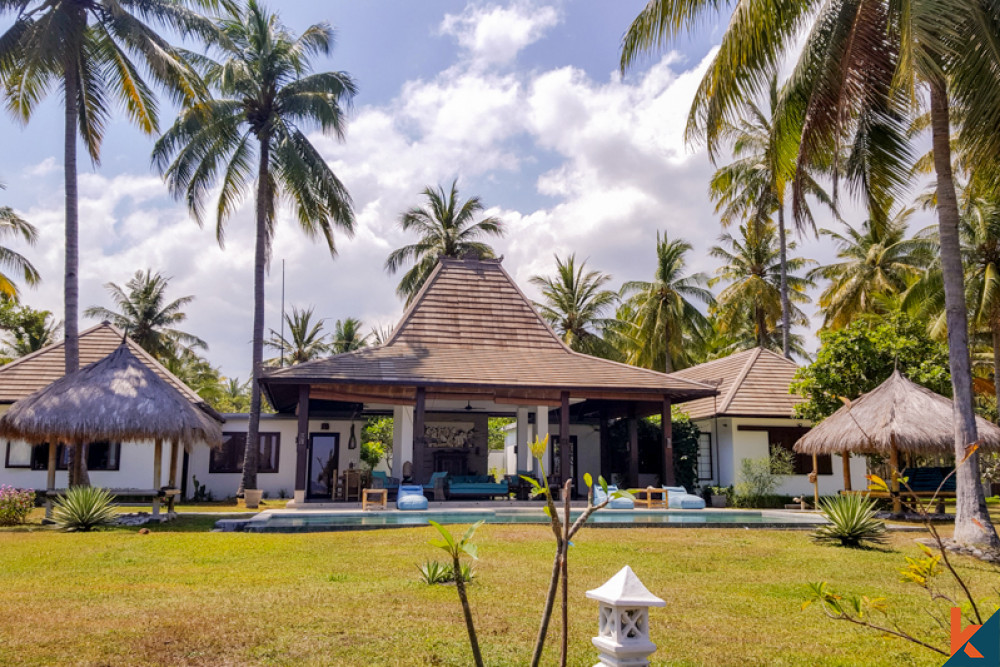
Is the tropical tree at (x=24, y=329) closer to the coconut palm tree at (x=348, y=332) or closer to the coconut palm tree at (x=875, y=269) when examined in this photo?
the coconut palm tree at (x=348, y=332)

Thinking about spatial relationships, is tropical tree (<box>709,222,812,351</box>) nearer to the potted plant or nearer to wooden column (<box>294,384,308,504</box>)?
the potted plant

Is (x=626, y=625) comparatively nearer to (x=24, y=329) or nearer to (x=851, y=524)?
(x=851, y=524)

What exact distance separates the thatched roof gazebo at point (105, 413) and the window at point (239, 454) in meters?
6.99

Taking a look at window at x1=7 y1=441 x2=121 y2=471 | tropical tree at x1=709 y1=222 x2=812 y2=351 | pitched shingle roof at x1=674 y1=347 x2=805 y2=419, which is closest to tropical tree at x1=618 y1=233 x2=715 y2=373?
tropical tree at x1=709 y1=222 x2=812 y2=351

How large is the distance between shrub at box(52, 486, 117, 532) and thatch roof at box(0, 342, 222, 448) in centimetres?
118

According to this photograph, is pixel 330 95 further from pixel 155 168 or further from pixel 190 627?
pixel 190 627

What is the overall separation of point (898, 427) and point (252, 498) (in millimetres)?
14240

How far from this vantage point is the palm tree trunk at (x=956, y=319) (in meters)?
11.1

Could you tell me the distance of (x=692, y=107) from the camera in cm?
1129

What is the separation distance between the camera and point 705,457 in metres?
22.7

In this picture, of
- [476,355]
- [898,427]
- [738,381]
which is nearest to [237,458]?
[476,355]

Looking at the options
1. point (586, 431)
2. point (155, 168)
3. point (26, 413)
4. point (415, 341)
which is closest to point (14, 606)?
point (26, 413)

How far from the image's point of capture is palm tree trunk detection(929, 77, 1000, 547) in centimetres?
1114

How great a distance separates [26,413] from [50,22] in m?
7.72
